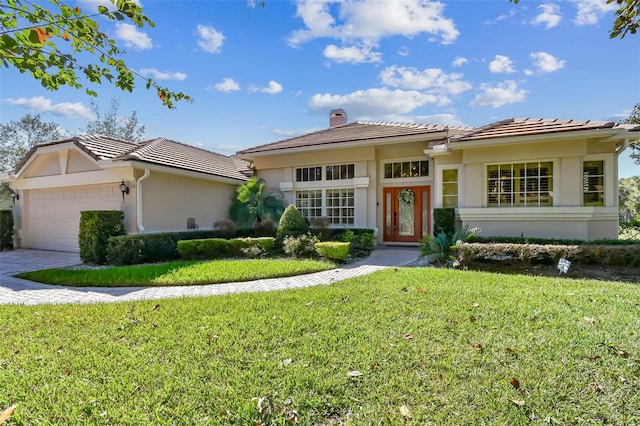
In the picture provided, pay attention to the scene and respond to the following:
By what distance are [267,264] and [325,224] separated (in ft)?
14.2

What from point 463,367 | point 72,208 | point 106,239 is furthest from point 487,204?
point 72,208

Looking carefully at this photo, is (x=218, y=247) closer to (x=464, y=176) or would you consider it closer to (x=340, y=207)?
(x=340, y=207)

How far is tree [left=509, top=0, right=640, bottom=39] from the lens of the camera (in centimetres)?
317

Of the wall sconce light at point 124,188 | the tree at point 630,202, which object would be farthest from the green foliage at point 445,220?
the tree at point 630,202

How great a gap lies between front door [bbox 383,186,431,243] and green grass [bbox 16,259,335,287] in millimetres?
5401

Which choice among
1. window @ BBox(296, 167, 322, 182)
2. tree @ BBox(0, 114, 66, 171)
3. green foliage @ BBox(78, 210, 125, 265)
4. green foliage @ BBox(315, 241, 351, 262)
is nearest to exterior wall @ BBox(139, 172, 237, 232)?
green foliage @ BBox(78, 210, 125, 265)

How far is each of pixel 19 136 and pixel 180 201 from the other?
25118 millimetres

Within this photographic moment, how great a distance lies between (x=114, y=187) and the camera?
13.5m

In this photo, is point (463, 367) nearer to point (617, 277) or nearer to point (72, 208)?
point (617, 277)

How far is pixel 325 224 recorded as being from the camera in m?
14.1

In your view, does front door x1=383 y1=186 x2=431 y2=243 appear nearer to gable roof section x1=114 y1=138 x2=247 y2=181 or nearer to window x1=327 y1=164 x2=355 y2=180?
window x1=327 y1=164 x2=355 y2=180

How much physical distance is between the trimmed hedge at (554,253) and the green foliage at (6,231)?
19.8m

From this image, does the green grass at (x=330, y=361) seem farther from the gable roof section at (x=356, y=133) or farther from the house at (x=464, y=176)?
the gable roof section at (x=356, y=133)

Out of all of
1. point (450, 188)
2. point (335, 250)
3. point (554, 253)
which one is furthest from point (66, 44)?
point (450, 188)
